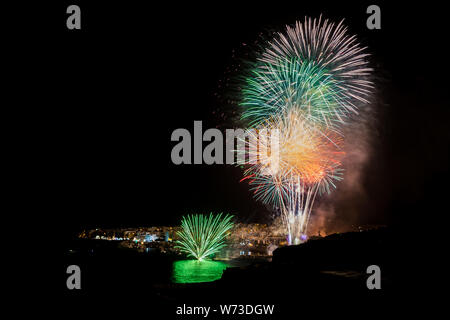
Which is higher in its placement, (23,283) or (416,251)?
(416,251)

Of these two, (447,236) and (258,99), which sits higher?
(258,99)

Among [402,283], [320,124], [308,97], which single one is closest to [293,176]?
[320,124]
